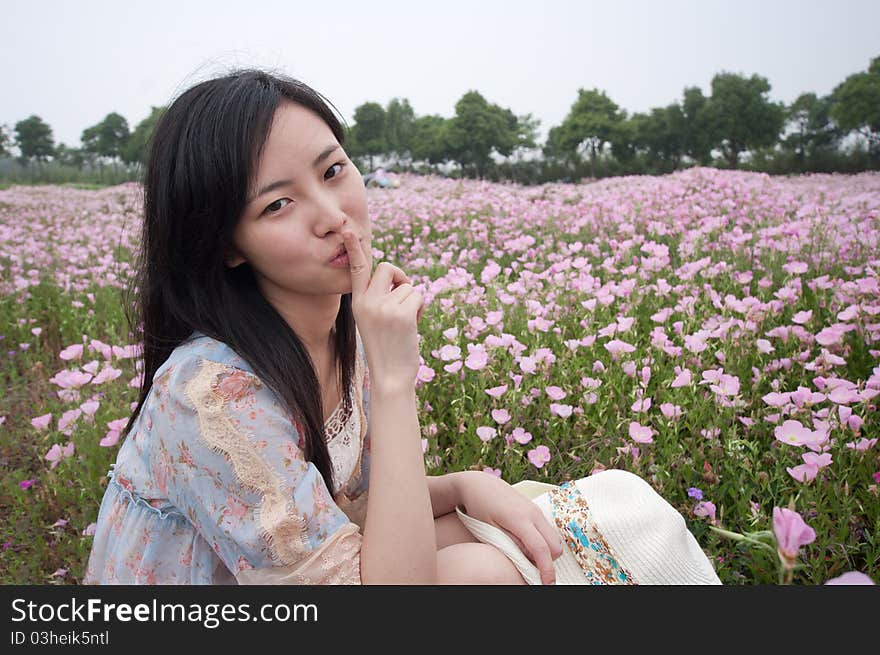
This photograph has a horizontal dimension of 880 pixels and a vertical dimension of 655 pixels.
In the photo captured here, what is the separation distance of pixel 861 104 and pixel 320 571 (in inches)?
337

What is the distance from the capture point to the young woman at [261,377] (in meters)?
1.07

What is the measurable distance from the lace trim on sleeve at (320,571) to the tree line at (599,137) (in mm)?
870

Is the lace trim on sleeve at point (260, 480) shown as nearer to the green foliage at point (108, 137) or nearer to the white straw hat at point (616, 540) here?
the white straw hat at point (616, 540)

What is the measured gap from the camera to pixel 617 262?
3795mm

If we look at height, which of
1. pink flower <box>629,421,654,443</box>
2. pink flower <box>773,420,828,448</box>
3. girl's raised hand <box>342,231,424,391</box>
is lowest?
pink flower <box>629,421,654,443</box>

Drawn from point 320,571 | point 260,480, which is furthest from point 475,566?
point 260,480

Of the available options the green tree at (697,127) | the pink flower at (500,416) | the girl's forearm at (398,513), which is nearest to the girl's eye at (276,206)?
the girl's forearm at (398,513)

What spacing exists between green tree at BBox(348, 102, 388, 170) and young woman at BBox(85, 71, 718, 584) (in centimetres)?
2019

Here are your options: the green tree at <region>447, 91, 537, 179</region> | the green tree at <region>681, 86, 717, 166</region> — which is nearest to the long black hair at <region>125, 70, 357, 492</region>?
the green tree at <region>681, 86, 717, 166</region>

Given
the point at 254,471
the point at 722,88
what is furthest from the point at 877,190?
the point at 722,88

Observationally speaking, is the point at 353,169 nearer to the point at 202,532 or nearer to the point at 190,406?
the point at 190,406

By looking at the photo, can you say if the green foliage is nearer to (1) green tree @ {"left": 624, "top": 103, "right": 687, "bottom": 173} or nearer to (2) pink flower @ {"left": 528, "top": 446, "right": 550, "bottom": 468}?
(1) green tree @ {"left": 624, "top": 103, "right": 687, "bottom": 173}

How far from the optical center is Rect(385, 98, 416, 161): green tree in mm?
21438

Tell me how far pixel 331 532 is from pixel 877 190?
5.19 metres
